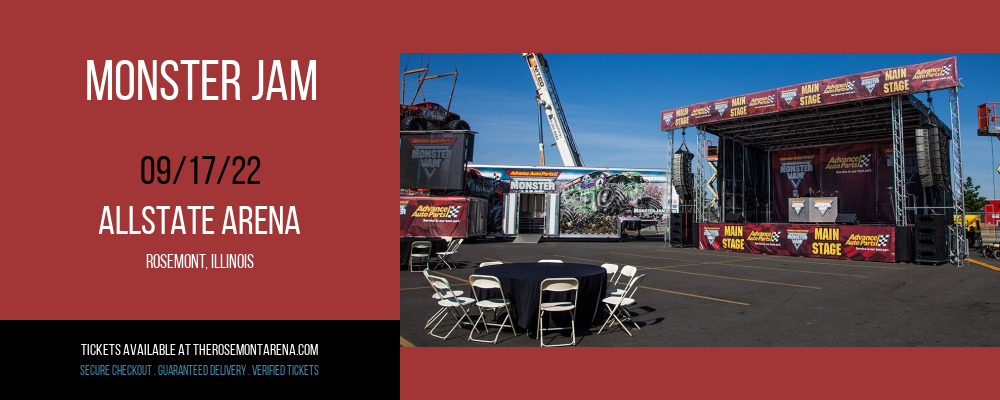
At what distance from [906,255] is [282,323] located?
15740mm

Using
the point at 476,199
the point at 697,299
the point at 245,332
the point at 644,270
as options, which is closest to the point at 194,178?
the point at 245,332

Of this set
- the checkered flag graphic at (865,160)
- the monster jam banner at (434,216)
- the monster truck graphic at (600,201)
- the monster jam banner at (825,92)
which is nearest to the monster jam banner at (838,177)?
the checkered flag graphic at (865,160)

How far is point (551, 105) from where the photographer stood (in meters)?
32.0

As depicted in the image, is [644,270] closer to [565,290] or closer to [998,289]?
[998,289]

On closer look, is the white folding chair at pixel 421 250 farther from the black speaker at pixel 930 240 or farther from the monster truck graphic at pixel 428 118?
the monster truck graphic at pixel 428 118

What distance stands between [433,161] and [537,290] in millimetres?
19130

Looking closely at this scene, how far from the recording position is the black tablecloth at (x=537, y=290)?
16.7ft

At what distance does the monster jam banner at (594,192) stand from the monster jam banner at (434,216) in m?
4.32

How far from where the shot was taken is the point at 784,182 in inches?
926

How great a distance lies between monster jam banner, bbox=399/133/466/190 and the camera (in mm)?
23344

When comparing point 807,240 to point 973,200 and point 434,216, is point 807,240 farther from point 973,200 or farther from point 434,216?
point 973,200

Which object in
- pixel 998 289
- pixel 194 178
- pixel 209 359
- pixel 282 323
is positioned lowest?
pixel 998 289

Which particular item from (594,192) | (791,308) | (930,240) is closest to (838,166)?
(930,240)

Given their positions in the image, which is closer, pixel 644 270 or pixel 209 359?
pixel 209 359
